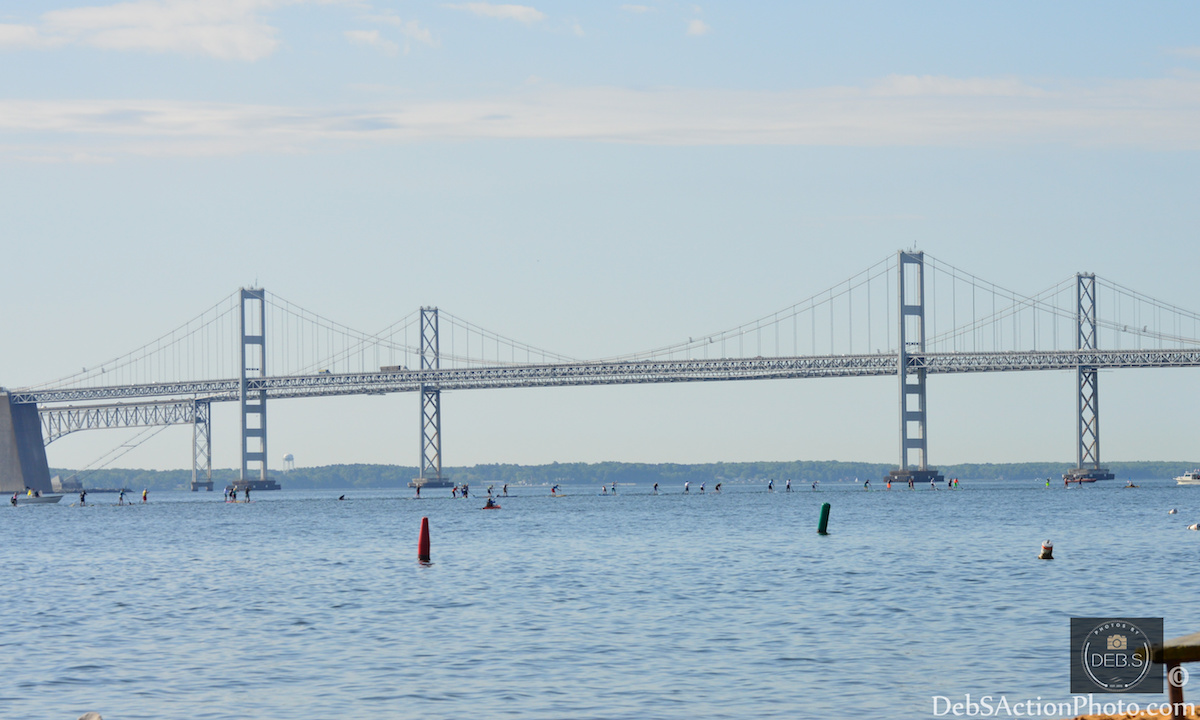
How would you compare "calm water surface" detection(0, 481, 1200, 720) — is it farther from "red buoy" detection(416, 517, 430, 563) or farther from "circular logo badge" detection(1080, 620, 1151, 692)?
"red buoy" detection(416, 517, 430, 563)

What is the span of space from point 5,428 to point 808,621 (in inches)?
4595

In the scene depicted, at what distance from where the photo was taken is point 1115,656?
605 inches

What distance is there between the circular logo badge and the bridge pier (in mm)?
119144

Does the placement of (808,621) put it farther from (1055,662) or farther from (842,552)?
(842,552)

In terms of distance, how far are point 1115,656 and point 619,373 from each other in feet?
328

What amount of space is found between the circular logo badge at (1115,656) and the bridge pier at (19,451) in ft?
391

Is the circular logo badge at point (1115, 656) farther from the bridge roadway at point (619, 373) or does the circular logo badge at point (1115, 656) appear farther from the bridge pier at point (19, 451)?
the bridge pier at point (19, 451)

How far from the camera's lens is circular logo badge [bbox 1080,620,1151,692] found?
1438cm

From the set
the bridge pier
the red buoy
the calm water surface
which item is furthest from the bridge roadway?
the red buoy

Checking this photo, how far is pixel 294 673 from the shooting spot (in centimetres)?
1706

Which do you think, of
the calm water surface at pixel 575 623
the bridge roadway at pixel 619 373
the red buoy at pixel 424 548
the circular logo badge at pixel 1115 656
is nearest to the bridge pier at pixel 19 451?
the bridge roadway at pixel 619 373

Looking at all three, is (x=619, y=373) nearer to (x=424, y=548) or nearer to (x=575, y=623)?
(x=424, y=548)

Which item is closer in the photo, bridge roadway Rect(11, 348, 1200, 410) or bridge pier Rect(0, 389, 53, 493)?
bridge roadway Rect(11, 348, 1200, 410)

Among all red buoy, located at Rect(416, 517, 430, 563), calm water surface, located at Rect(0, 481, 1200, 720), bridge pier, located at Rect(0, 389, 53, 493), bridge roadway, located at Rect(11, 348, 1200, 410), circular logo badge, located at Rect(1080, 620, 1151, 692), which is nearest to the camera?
circular logo badge, located at Rect(1080, 620, 1151, 692)
